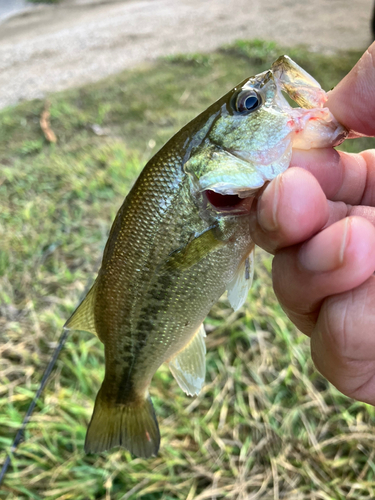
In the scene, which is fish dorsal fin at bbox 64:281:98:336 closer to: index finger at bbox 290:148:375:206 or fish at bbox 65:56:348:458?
fish at bbox 65:56:348:458

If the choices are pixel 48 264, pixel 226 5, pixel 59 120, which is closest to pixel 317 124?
pixel 48 264

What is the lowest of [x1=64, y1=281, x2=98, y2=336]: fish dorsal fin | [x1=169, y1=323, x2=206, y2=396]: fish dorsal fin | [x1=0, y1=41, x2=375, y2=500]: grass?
[x1=0, y1=41, x2=375, y2=500]: grass

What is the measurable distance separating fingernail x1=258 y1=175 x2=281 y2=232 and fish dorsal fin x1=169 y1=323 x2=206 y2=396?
657mm

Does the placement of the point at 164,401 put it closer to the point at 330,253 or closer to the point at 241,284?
the point at 241,284

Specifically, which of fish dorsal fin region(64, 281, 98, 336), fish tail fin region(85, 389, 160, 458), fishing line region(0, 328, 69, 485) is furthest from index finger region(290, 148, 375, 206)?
fishing line region(0, 328, 69, 485)

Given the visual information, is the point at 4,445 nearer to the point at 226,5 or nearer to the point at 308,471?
the point at 308,471

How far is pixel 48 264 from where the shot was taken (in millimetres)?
3162

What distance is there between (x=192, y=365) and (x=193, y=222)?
69cm

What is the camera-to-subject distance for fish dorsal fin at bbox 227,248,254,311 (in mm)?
1425

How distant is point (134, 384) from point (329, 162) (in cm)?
118

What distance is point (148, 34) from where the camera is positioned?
26.2ft

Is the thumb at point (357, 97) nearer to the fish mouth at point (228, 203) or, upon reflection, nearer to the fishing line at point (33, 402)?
the fish mouth at point (228, 203)

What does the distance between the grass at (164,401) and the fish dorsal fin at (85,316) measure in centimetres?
94

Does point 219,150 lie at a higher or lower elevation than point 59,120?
higher
